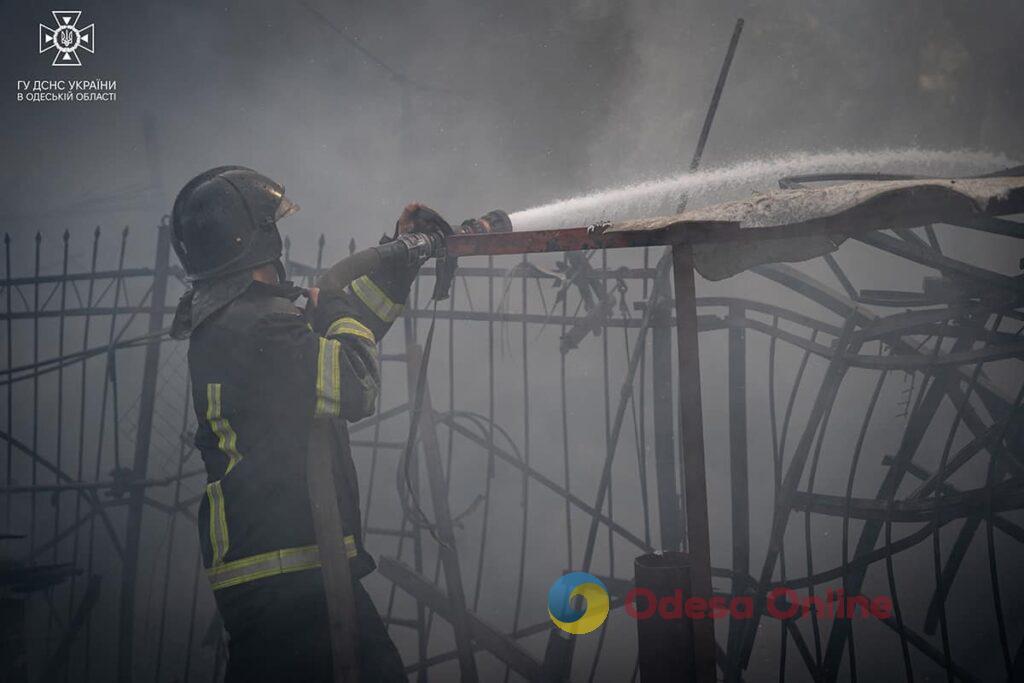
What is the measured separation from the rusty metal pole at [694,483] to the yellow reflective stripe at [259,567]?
4.63ft

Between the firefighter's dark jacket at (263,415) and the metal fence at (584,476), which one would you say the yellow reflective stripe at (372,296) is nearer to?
the firefighter's dark jacket at (263,415)

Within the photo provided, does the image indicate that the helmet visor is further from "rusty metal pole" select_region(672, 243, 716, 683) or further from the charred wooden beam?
the charred wooden beam

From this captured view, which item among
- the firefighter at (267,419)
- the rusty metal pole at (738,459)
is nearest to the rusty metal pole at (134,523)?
the firefighter at (267,419)

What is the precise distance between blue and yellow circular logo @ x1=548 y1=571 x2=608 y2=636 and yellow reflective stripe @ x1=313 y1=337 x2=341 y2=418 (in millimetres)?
2463

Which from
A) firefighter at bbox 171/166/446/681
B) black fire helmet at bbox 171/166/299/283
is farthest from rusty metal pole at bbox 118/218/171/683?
firefighter at bbox 171/166/446/681

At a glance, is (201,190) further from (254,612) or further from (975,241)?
(975,241)

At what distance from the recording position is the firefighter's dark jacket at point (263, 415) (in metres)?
2.44

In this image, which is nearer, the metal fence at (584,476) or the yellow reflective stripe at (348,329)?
the yellow reflective stripe at (348,329)

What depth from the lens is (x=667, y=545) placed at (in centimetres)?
427

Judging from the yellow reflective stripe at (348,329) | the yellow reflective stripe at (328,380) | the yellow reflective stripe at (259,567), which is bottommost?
the yellow reflective stripe at (259,567)

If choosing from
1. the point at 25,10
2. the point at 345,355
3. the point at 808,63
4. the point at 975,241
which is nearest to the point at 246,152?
the point at 25,10

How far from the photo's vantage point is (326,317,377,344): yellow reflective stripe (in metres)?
2.60

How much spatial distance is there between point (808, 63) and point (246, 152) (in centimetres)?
1204

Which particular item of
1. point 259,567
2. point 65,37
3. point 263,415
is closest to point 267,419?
point 263,415
